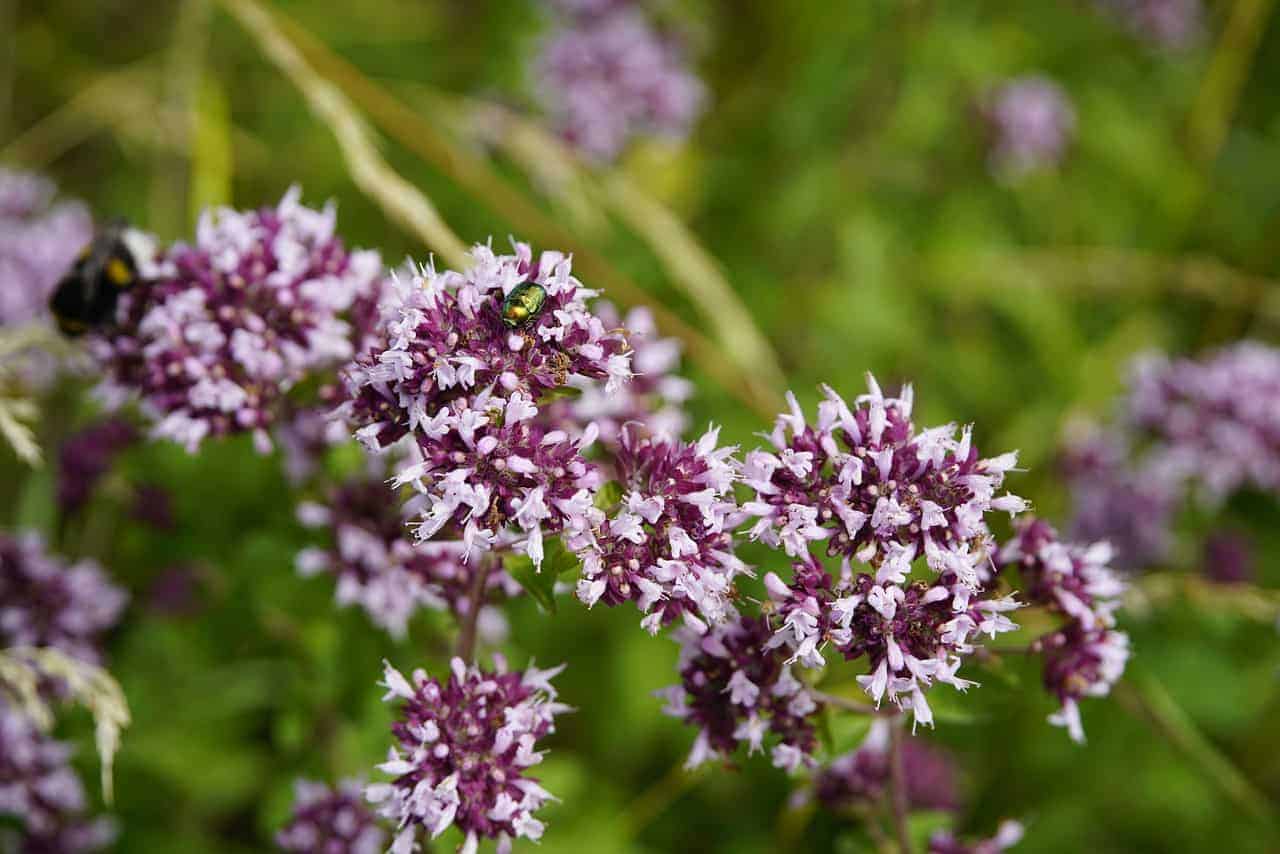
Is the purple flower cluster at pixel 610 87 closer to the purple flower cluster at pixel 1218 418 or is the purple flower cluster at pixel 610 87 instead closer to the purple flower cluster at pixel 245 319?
the purple flower cluster at pixel 1218 418

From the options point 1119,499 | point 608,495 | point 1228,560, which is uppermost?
point 1119,499

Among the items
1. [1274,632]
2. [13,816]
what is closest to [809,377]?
[1274,632]

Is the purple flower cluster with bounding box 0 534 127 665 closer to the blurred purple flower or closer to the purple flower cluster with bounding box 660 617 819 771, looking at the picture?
the purple flower cluster with bounding box 660 617 819 771

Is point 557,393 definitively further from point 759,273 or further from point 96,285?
point 759,273

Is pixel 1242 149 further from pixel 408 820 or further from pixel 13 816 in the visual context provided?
pixel 13 816

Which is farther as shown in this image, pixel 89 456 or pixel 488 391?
pixel 89 456

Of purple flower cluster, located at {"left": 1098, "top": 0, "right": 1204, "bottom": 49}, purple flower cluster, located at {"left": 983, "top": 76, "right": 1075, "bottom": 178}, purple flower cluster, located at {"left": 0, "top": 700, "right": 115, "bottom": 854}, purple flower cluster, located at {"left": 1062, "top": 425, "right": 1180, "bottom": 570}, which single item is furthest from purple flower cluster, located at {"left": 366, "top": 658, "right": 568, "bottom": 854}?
purple flower cluster, located at {"left": 1098, "top": 0, "right": 1204, "bottom": 49}

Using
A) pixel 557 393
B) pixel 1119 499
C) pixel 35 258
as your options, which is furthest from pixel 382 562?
pixel 1119 499

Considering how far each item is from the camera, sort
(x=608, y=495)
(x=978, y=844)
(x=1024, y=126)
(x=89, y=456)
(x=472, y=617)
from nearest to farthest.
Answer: (x=608, y=495), (x=472, y=617), (x=978, y=844), (x=89, y=456), (x=1024, y=126)

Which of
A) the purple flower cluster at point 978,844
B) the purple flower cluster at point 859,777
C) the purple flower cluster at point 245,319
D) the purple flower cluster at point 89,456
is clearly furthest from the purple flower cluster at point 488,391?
the purple flower cluster at point 89,456
